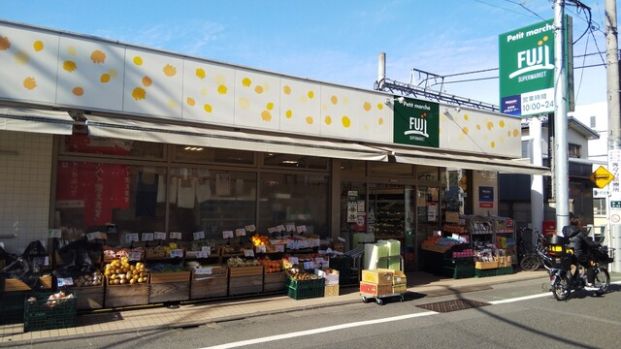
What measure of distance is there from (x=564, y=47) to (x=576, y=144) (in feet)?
50.3

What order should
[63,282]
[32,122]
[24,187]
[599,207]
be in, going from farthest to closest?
1. [599,207]
2. [24,187]
3. [63,282]
4. [32,122]

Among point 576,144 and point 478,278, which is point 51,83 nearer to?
point 478,278

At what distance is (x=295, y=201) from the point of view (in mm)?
11242

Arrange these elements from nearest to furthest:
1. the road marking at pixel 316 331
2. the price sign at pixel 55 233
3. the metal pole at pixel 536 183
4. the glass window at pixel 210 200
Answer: the road marking at pixel 316 331
the price sign at pixel 55 233
the glass window at pixel 210 200
the metal pole at pixel 536 183

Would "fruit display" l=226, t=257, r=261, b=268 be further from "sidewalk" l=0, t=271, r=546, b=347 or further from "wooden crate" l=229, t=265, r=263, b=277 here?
"sidewalk" l=0, t=271, r=546, b=347

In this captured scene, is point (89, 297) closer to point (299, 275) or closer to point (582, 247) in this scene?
point (299, 275)

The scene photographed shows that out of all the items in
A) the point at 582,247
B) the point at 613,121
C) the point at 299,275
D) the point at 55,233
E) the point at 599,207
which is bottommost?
the point at 299,275

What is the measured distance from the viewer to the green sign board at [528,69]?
13.8 metres

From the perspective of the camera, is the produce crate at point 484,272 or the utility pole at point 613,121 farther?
the utility pole at point 613,121

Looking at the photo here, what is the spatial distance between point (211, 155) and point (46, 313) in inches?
168

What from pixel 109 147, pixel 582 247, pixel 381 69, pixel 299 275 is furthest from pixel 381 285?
pixel 381 69

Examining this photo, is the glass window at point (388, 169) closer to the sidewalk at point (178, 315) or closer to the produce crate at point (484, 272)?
the produce crate at point (484, 272)

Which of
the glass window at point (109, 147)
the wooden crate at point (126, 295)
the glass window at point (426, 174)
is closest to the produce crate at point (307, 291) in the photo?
the wooden crate at point (126, 295)

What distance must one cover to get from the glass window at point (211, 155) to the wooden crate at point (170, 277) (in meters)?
2.33
